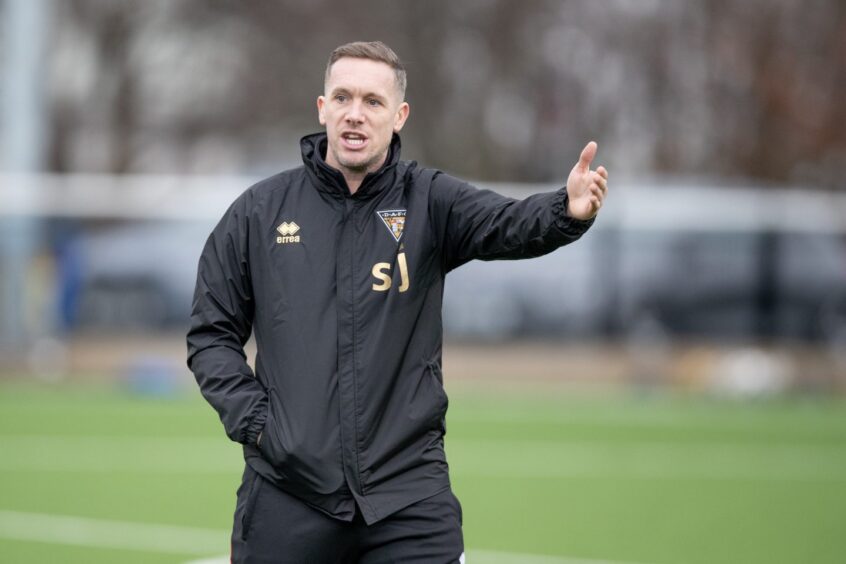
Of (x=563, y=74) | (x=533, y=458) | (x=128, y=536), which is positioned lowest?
(x=128, y=536)

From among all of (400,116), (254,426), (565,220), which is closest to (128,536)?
(254,426)

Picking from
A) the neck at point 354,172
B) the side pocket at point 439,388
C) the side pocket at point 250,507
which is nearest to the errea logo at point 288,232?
the neck at point 354,172

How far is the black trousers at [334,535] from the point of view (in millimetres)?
5070

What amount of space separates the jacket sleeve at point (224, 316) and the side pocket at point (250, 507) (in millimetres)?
185

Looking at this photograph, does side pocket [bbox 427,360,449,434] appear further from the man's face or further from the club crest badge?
the man's face

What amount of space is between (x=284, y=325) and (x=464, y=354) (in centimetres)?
1885

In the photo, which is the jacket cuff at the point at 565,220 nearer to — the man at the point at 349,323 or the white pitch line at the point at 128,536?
the man at the point at 349,323

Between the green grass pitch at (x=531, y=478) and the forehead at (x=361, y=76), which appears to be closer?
the forehead at (x=361, y=76)

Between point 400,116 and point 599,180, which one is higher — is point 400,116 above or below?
above

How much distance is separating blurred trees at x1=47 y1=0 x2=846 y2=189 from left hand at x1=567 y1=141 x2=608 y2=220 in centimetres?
2650

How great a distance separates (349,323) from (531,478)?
10.1m

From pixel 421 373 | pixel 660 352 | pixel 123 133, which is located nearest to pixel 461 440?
pixel 660 352

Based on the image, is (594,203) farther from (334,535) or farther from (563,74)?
(563,74)

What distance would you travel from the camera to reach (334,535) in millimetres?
5074
